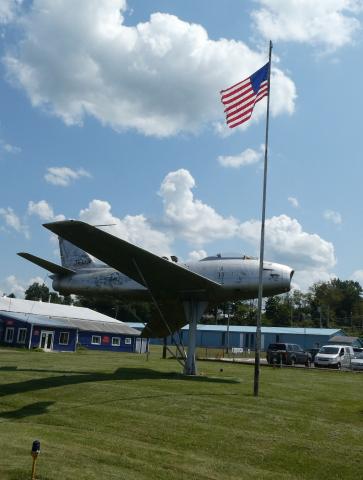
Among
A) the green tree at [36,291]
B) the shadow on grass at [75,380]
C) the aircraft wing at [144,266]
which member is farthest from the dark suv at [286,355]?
the green tree at [36,291]

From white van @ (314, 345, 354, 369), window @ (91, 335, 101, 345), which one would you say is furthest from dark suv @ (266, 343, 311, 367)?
window @ (91, 335, 101, 345)

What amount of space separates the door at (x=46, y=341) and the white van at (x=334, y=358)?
80.4 feet

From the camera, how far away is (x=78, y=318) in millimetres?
53344

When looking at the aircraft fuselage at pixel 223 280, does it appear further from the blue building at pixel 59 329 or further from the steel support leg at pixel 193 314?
the blue building at pixel 59 329

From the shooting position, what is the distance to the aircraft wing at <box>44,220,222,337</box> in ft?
57.4

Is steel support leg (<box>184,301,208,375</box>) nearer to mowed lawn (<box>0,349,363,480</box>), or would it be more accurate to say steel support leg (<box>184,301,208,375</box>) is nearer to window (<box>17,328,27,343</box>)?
mowed lawn (<box>0,349,363,480</box>)

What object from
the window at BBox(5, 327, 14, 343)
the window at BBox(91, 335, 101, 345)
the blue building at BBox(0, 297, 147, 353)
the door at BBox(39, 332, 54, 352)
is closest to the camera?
the blue building at BBox(0, 297, 147, 353)

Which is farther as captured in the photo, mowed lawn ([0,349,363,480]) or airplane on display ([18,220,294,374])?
airplane on display ([18,220,294,374])

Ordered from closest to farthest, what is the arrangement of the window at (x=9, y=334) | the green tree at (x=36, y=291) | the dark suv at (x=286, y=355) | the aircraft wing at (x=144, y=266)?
the aircraft wing at (x=144, y=266) → the dark suv at (x=286, y=355) → the window at (x=9, y=334) → the green tree at (x=36, y=291)

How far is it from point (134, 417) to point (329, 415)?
5.12 metres

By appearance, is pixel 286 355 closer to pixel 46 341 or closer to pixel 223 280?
pixel 223 280

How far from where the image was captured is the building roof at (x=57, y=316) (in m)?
46.0

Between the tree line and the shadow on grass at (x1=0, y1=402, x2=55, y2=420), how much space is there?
294 feet

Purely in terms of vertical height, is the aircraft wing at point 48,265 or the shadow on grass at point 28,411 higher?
the aircraft wing at point 48,265
